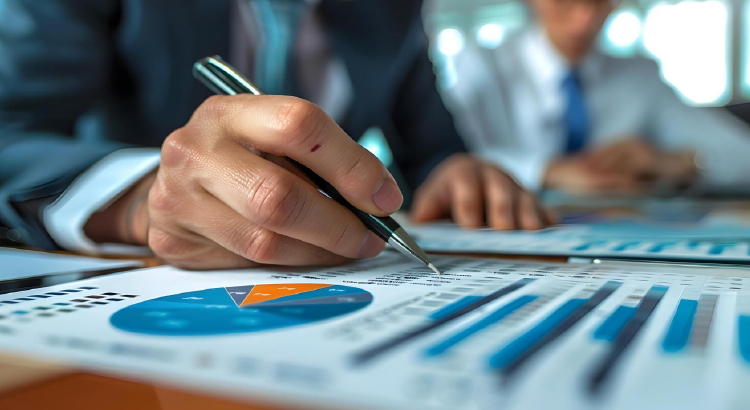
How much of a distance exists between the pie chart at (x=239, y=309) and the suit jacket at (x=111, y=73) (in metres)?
0.25

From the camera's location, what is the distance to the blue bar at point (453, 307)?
185 millimetres

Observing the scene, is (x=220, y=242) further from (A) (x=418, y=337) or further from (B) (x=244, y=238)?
(A) (x=418, y=337)

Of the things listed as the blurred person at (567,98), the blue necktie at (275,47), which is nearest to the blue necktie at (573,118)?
the blurred person at (567,98)

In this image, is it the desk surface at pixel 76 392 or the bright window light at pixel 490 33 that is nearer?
the desk surface at pixel 76 392

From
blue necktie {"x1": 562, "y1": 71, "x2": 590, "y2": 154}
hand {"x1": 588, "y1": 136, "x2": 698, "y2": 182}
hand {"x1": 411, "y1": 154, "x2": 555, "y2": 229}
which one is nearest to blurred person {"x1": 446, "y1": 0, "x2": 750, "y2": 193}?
blue necktie {"x1": 562, "y1": 71, "x2": 590, "y2": 154}

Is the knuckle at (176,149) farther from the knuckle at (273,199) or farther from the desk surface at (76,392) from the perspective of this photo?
the desk surface at (76,392)

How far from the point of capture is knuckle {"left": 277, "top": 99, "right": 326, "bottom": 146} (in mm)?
262

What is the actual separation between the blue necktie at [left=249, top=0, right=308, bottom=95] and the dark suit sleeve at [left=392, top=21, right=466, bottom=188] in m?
0.24

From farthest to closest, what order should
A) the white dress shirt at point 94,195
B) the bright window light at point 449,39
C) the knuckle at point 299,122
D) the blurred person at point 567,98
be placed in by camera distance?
the bright window light at point 449,39
the blurred person at point 567,98
the white dress shirt at point 94,195
the knuckle at point 299,122

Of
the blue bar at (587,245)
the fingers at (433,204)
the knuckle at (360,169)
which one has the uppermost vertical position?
the fingers at (433,204)

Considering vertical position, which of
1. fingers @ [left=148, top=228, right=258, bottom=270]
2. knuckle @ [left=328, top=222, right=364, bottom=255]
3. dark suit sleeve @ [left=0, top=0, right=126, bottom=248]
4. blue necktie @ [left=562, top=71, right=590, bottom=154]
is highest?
blue necktie @ [left=562, top=71, right=590, bottom=154]

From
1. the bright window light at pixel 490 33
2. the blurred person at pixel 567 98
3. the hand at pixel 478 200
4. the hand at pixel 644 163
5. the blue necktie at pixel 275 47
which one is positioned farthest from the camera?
the bright window light at pixel 490 33

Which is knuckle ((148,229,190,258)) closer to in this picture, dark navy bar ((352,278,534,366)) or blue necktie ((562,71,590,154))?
dark navy bar ((352,278,534,366))

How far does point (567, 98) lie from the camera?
62.5 inches
